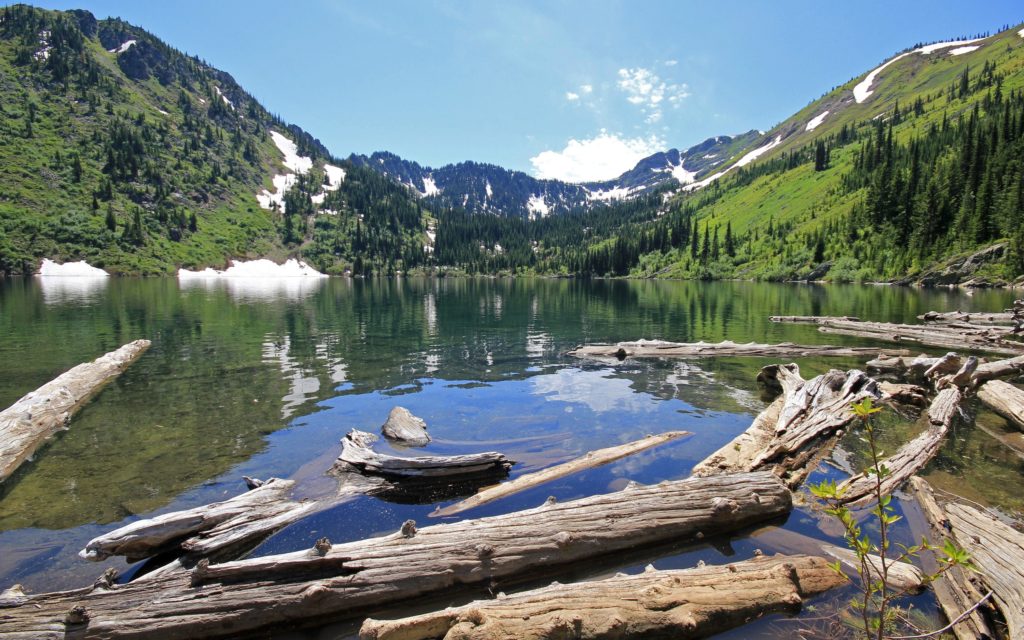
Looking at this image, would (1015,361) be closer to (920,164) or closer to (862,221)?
(862,221)

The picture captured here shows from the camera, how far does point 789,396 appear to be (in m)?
16.6

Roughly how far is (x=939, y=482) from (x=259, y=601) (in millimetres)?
15109

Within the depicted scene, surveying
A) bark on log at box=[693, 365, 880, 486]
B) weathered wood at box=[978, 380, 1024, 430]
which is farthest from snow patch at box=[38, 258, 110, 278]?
weathered wood at box=[978, 380, 1024, 430]

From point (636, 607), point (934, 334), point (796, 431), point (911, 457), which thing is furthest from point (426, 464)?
point (934, 334)

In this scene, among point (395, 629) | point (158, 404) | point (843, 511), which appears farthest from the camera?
point (158, 404)

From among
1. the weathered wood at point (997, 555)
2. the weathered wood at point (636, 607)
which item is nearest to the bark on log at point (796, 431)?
the weathered wood at point (997, 555)

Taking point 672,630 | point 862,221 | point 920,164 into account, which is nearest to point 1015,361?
point 672,630

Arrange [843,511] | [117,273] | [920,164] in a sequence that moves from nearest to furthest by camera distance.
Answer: [843,511], [920,164], [117,273]

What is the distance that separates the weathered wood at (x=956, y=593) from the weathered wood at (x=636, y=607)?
1340mm

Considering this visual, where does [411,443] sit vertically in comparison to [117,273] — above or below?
below

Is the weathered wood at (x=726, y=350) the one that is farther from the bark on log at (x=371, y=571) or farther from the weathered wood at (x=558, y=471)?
the bark on log at (x=371, y=571)

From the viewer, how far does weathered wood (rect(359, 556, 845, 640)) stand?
631 cm

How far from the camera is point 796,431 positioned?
13.7 metres

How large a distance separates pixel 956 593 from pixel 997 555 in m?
0.97
